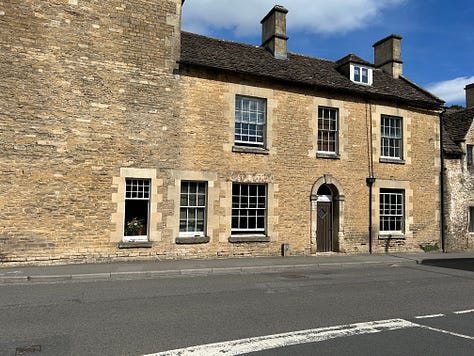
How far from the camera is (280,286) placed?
9.95m

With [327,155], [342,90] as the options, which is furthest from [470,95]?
[327,155]

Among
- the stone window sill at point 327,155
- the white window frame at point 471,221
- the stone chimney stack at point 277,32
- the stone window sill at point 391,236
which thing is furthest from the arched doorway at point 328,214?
the white window frame at point 471,221

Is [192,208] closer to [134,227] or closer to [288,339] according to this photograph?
[134,227]

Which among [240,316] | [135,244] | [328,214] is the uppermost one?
[328,214]

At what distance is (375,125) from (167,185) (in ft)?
33.1

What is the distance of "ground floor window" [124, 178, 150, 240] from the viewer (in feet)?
45.8

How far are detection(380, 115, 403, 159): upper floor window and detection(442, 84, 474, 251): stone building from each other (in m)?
2.95

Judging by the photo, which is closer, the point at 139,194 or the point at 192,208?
the point at 139,194

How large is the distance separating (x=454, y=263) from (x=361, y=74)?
9399 millimetres

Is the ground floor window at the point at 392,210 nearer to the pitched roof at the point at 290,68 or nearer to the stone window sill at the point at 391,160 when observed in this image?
the stone window sill at the point at 391,160

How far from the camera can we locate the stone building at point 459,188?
64.7 ft

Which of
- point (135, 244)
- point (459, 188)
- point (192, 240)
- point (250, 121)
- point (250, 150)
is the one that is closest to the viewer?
point (135, 244)

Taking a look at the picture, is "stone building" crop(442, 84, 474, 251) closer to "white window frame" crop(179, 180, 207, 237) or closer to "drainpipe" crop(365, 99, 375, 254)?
"drainpipe" crop(365, 99, 375, 254)

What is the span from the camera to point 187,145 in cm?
1463
